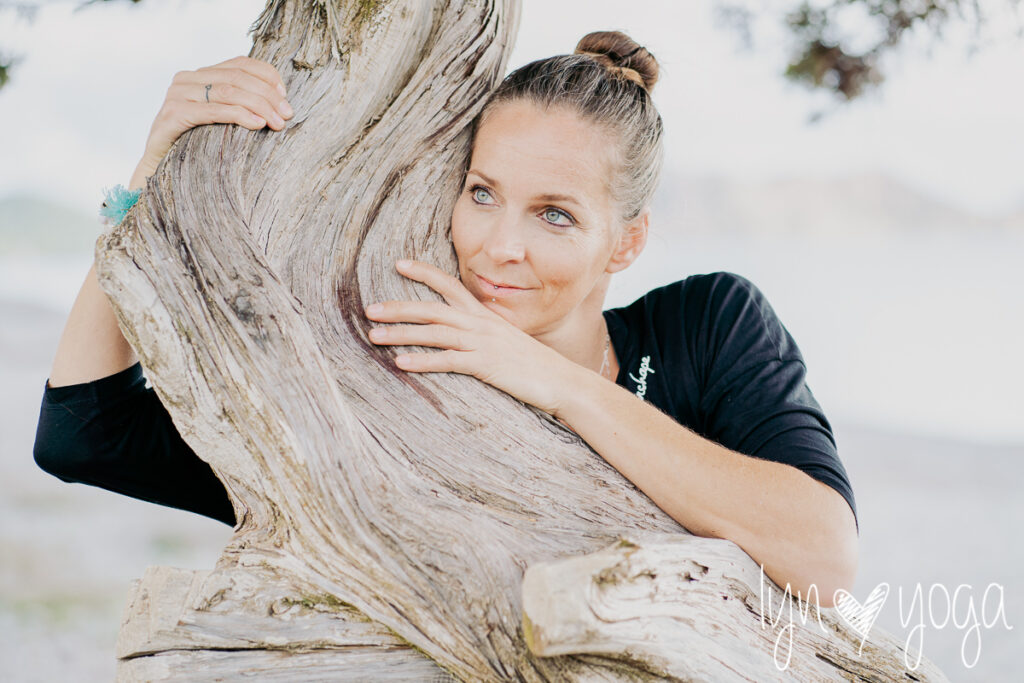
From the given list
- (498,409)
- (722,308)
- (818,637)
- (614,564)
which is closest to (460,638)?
(614,564)

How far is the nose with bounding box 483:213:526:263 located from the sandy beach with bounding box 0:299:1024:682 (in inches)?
74.5

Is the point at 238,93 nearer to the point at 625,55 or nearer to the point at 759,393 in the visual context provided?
the point at 625,55

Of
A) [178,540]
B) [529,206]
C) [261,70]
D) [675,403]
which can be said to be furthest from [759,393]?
[178,540]

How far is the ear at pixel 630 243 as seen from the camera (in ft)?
6.07

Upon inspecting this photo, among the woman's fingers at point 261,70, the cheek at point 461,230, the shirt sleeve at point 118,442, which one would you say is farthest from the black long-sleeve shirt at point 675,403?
the woman's fingers at point 261,70

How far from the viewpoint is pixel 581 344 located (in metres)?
1.96

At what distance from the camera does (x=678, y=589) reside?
45.8 inches

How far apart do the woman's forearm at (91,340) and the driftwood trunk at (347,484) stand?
23 cm

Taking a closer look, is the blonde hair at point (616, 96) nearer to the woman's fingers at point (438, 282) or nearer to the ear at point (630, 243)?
the ear at point (630, 243)

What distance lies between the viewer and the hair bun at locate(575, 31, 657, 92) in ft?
5.96

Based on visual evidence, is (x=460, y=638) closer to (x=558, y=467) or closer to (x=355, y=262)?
(x=558, y=467)

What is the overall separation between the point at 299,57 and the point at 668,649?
1.21 meters

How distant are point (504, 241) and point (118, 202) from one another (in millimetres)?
714

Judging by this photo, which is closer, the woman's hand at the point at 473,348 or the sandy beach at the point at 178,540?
the woman's hand at the point at 473,348
